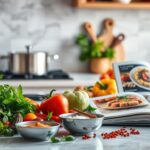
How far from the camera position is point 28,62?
402cm

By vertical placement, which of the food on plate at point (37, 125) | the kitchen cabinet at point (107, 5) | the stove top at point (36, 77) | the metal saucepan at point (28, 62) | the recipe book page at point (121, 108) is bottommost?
the food on plate at point (37, 125)

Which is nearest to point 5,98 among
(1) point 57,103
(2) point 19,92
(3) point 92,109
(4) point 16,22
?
(2) point 19,92

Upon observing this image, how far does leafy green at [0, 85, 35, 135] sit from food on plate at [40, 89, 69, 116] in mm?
62

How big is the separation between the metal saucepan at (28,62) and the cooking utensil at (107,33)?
2.30 ft

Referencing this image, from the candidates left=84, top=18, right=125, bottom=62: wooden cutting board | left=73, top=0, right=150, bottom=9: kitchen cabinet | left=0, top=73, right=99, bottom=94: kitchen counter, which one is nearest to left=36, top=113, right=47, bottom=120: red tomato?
left=0, top=73, right=99, bottom=94: kitchen counter

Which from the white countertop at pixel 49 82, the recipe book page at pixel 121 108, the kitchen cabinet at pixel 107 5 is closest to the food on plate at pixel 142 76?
the recipe book page at pixel 121 108

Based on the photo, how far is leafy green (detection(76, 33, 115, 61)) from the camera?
4441 millimetres

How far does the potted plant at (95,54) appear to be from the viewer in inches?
A: 175

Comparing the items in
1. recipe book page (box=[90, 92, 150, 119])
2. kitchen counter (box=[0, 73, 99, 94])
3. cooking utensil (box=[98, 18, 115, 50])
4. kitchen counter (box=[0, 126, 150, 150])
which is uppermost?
cooking utensil (box=[98, 18, 115, 50])

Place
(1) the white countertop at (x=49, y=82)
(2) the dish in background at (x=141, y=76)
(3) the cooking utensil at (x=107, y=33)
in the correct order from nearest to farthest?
(2) the dish in background at (x=141, y=76), (1) the white countertop at (x=49, y=82), (3) the cooking utensil at (x=107, y=33)

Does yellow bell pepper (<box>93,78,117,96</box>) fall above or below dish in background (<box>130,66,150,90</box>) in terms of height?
below

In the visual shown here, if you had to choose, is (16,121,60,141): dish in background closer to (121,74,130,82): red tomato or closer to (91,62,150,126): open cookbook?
(91,62,150,126): open cookbook

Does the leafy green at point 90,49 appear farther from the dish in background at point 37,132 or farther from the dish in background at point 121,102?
the dish in background at point 37,132

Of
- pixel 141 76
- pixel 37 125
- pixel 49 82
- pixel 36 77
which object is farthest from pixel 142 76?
pixel 36 77
